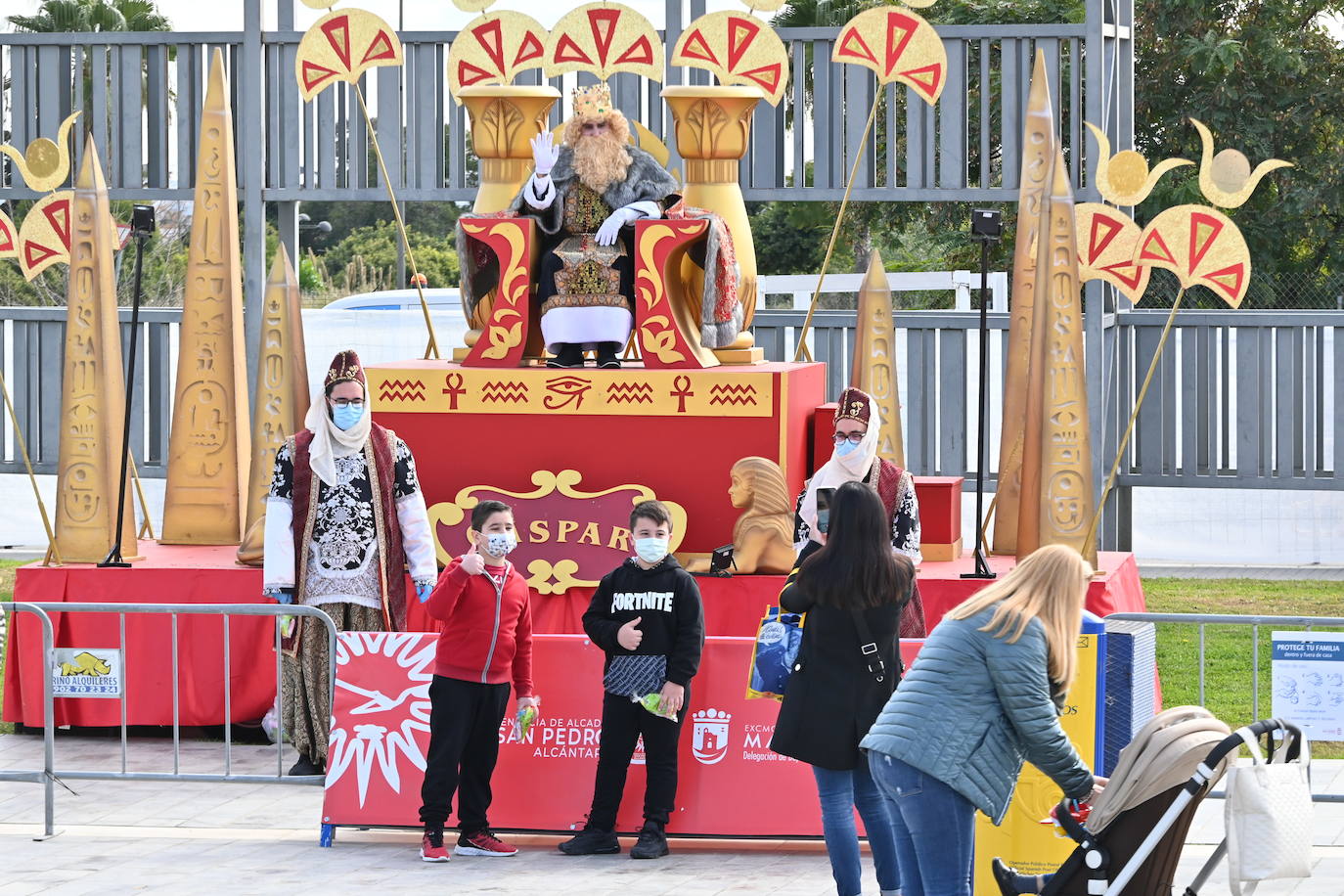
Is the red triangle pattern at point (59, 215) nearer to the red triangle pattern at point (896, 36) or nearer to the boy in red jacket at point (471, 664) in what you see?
the red triangle pattern at point (896, 36)

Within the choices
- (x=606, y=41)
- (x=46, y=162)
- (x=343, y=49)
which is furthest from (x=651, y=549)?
(x=46, y=162)

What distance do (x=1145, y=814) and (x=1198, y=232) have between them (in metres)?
5.41

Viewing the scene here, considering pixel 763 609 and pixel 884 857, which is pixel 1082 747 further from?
pixel 763 609

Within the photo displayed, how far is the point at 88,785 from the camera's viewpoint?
28.5ft

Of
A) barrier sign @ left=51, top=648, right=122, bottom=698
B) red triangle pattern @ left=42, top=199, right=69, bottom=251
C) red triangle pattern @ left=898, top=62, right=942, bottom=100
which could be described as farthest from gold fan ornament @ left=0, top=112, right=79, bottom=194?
red triangle pattern @ left=898, top=62, right=942, bottom=100

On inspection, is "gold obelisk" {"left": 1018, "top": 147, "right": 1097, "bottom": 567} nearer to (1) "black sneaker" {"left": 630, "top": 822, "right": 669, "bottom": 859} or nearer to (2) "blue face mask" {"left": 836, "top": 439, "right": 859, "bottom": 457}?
(2) "blue face mask" {"left": 836, "top": 439, "right": 859, "bottom": 457}

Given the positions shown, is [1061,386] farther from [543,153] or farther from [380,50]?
[380,50]

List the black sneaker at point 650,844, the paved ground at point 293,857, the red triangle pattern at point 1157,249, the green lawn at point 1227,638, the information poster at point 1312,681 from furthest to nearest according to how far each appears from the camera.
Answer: the green lawn at point 1227,638
the red triangle pattern at point 1157,249
the information poster at point 1312,681
the black sneaker at point 650,844
the paved ground at point 293,857

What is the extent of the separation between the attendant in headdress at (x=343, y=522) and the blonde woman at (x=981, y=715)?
3256mm

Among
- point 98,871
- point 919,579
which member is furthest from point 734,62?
point 98,871

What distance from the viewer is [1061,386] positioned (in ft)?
33.9

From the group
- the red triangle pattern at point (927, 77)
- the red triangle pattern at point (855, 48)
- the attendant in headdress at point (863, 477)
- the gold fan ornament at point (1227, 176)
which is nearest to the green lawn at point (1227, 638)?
the gold fan ornament at point (1227, 176)

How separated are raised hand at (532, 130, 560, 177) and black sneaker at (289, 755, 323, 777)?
3.06 metres

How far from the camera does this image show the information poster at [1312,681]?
7426mm
